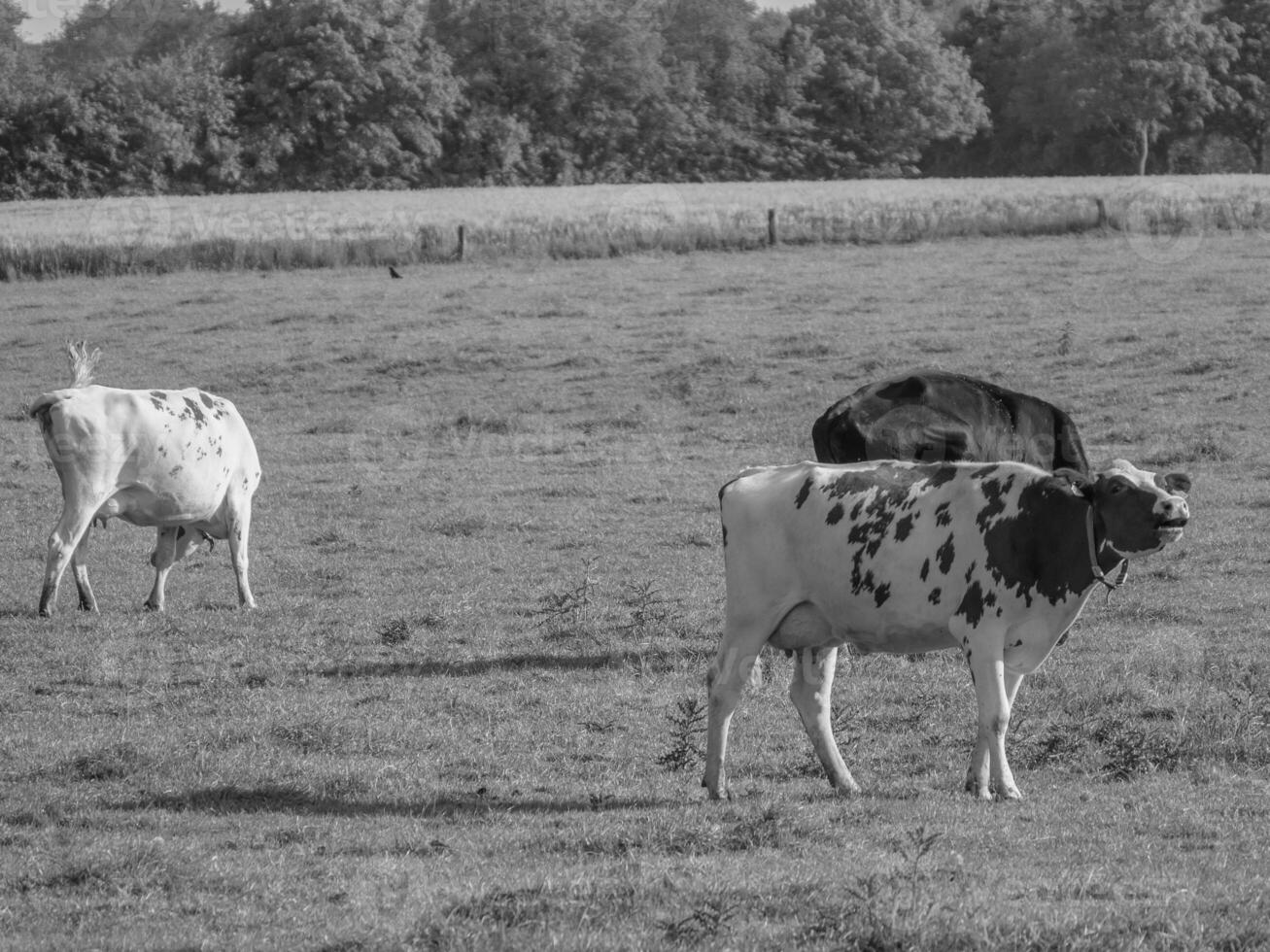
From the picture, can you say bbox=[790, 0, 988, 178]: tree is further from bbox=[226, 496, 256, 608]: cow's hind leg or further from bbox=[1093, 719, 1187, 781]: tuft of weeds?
bbox=[1093, 719, 1187, 781]: tuft of weeds

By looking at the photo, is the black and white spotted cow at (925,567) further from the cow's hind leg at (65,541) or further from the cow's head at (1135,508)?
the cow's hind leg at (65,541)

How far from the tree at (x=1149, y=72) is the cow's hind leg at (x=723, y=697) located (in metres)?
88.5

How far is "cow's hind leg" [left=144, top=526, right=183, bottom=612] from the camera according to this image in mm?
14578

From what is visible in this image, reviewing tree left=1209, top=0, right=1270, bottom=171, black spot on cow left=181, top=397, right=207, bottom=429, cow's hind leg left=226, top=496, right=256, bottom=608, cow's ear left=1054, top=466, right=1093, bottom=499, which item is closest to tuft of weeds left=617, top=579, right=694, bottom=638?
cow's hind leg left=226, top=496, right=256, bottom=608

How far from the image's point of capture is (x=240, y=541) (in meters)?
14.9

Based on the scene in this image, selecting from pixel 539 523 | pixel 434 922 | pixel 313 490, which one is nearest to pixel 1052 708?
pixel 434 922

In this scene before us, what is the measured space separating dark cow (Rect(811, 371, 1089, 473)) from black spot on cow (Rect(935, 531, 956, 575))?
3.96m

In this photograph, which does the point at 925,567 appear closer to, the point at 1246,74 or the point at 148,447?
the point at 148,447

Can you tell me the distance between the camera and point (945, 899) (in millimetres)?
6504

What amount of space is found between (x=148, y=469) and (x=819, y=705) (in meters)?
7.60

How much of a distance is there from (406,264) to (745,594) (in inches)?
1201

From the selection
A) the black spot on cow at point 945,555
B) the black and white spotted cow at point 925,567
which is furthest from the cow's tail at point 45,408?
the black spot on cow at point 945,555

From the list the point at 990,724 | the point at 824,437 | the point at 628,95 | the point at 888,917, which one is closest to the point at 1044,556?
the point at 990,724

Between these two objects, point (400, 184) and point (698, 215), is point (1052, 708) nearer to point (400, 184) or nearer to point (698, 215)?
point (698, 215)
